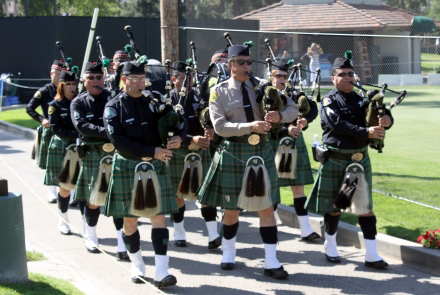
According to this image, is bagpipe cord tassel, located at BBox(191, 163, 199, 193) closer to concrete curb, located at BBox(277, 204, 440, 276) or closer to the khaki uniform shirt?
the khaki uniform shirt

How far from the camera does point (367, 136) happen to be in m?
5.57

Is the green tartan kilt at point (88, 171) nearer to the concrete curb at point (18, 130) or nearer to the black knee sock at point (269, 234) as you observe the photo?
the black knee sock at point (269, 234)

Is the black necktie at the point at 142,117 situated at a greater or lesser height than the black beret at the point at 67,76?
lesser

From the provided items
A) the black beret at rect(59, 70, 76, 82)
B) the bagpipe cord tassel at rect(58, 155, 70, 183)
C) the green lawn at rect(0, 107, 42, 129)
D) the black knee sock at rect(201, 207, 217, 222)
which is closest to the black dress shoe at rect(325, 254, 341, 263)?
the black knee sock at rect(201, 207, 217, 222)

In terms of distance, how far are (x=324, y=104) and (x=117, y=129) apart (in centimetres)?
192

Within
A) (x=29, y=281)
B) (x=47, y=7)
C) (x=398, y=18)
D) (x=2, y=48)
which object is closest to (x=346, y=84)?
(x=398, y=18)

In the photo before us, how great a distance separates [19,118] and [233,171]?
1373 centimetres

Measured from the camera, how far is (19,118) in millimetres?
17922

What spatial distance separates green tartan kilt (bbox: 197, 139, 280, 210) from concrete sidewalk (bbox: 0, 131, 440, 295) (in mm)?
682

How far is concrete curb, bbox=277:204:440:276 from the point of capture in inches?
217

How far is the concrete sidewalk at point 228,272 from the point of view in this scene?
525 centimetres

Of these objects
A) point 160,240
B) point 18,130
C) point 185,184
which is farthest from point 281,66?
point 18,130

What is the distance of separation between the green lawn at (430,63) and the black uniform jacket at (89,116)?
3.93 meters

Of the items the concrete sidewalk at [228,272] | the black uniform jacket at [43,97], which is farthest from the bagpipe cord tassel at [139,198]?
the black uniform jacket at [43,97]
